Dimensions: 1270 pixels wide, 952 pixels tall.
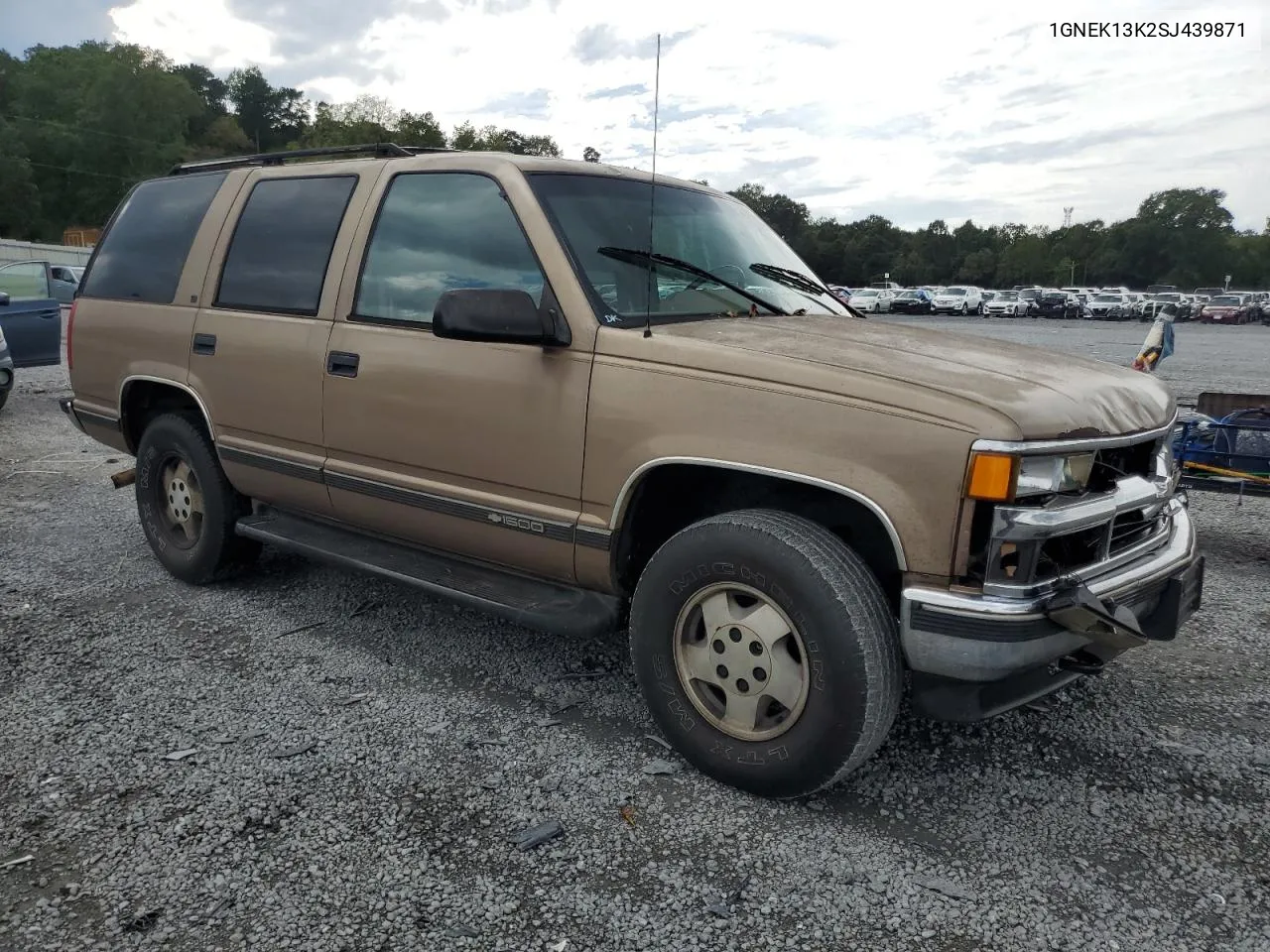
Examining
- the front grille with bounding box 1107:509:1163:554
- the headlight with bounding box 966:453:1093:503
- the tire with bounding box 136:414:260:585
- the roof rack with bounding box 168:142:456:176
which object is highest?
the roof rack with bounding box 168:142:456:176

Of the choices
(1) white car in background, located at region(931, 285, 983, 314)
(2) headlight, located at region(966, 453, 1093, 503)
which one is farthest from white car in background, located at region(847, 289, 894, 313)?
(2) headlight, located at region(966, 453, 1093, 503)

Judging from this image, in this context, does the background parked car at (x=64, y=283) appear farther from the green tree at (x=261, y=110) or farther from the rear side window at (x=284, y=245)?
the green tree at (x=261, y=110)

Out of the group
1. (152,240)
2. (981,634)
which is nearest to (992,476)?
(981,634)

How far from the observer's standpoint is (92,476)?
7.30 meters

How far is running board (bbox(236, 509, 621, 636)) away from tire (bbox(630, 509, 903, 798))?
268 mm

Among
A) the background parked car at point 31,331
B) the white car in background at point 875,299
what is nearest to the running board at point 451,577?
the background parked car at point 31,331

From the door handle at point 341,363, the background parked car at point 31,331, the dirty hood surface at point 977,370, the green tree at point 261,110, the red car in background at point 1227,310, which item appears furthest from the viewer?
the green tree at point 261,110

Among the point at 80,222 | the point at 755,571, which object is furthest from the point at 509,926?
the point at 80,222

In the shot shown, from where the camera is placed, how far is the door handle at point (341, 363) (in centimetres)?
372

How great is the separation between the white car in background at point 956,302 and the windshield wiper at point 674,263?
171ft

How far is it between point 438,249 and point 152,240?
2102 mm

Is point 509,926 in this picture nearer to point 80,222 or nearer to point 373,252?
point 373,252

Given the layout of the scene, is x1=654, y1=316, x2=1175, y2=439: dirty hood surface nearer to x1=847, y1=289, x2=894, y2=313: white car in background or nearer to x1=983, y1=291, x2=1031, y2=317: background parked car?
x1=847, y1=289, x2=894, y2=313: white car in background

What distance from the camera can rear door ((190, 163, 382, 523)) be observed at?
3.92 meters
